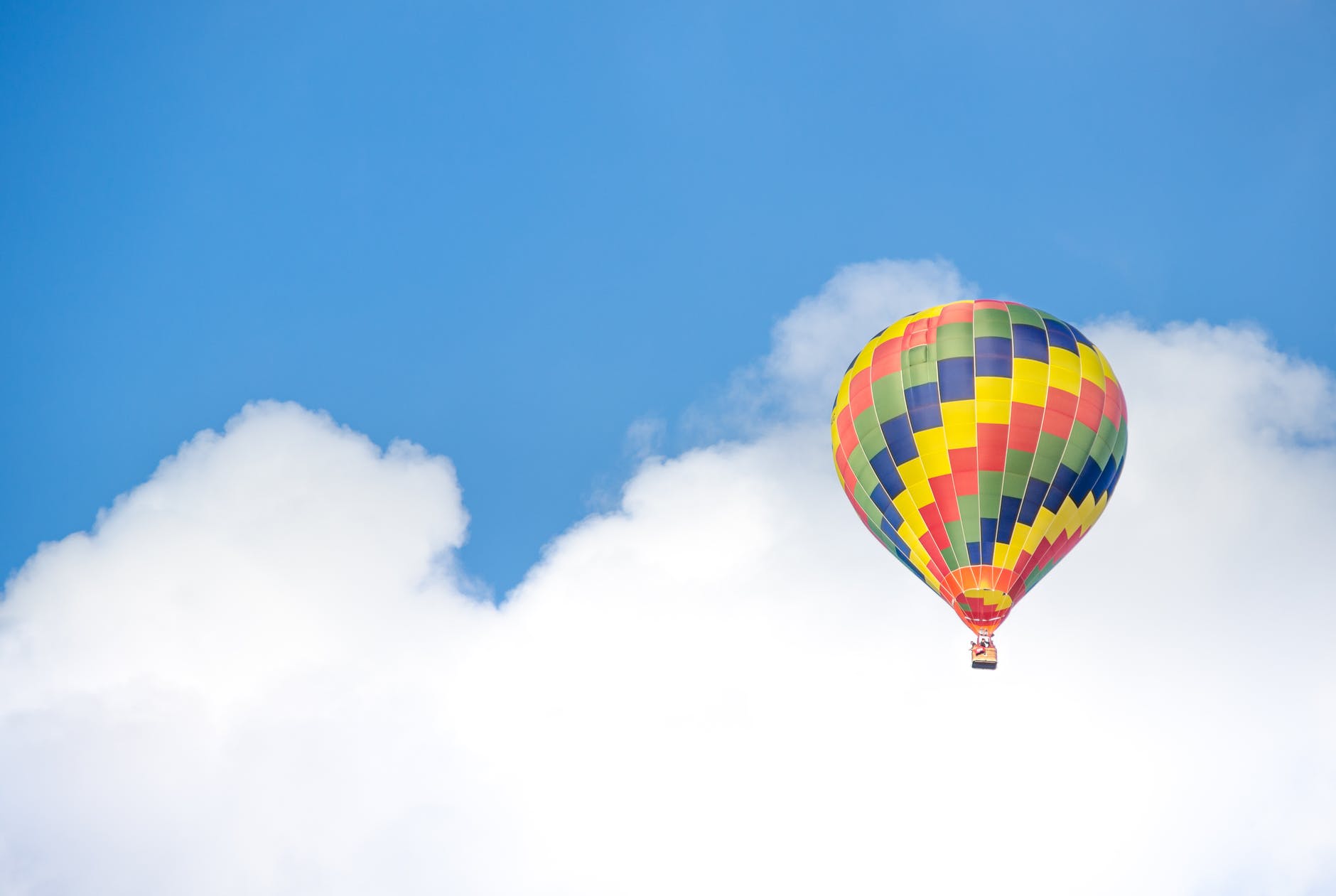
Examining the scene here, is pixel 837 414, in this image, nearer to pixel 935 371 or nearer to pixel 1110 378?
pixel 935 371

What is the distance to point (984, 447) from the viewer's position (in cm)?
4544

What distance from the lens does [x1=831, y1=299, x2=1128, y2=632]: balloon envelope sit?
45.2 m

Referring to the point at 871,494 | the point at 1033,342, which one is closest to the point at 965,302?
the point at 1033,342

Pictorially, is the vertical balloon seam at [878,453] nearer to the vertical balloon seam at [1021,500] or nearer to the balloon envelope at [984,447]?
the balloon envelope at [984,447]

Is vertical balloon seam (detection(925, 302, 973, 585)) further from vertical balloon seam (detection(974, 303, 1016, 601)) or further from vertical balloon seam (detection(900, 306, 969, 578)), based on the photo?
vertical balloon seam (detection(974, 303, 1016, 601))

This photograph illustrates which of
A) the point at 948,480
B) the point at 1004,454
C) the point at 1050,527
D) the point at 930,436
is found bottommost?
the point at 1050,527

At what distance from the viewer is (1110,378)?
47.4 meters

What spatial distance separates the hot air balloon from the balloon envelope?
3 centimetres

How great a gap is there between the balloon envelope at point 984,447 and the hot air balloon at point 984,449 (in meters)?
0.03

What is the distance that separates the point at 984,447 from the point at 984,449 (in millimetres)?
47

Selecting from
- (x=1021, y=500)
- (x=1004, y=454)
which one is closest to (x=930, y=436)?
(x=1004, y=454)

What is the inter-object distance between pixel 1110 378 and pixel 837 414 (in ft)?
20.9

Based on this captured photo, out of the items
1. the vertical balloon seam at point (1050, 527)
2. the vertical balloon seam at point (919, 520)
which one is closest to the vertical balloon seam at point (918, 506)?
the vertical balloon seam at point (919, 520)

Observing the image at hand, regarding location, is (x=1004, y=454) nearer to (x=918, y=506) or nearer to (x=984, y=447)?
(x=984, y=447)
